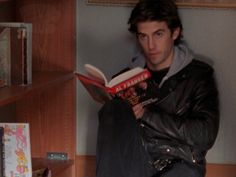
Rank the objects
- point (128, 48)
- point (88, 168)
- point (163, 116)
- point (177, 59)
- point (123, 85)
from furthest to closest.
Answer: point (88, 168) < point (128, 48) < point (177, 59) < point (163, 116) < point (123, 85)

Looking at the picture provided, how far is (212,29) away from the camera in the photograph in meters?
2.08

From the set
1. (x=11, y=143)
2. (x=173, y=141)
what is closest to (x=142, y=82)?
(x=173, y=141)

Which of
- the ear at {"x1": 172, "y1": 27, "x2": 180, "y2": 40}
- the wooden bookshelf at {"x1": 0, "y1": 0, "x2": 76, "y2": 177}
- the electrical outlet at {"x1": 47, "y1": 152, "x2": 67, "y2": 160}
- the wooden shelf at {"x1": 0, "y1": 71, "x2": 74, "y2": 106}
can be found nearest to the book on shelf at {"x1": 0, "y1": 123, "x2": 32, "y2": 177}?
the wooden shelf at {"x1": 0, "y1": 71, "x2": 74, "y2": 106}

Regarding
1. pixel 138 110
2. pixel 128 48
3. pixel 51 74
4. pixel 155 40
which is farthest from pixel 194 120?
pixel 51 74

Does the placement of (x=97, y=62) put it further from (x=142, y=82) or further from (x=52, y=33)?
(x=142, y=82)

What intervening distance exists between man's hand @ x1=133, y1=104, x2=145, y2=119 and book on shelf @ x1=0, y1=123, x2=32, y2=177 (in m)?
0.35

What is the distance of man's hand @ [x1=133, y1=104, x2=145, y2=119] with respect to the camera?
1.80 metres

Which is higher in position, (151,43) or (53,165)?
(151,43)

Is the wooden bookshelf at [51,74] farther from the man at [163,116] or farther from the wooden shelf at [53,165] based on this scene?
the man at [163,116]

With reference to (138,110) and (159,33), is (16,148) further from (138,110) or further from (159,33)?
(159,33)

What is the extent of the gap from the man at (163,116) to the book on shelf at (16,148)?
0.78 ft

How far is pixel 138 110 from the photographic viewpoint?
1807mm

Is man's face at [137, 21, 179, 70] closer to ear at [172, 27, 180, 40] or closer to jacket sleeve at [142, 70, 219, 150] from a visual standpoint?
ear at [172, 27, 180, 40]

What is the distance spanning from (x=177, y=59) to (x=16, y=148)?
2.11ft
